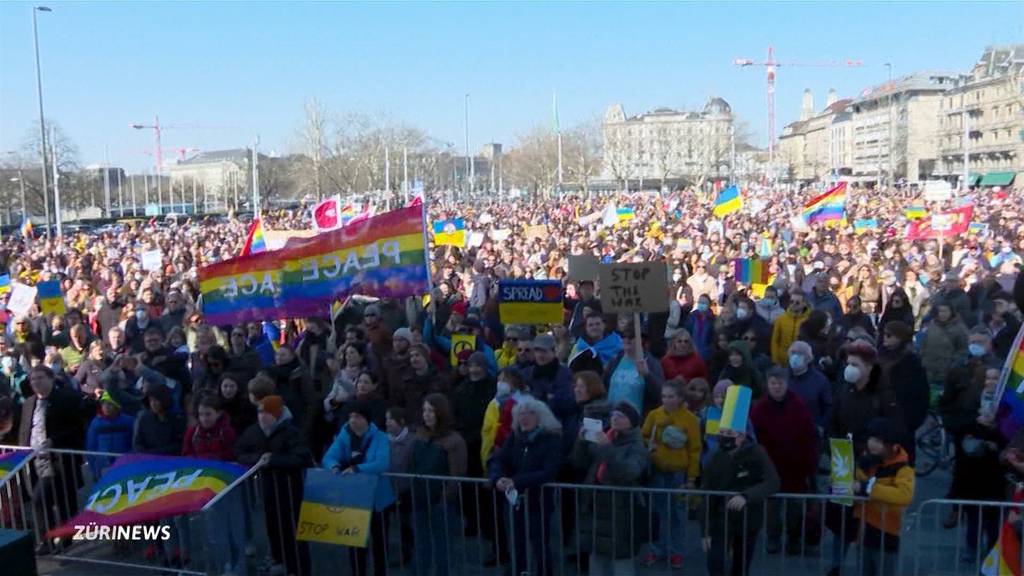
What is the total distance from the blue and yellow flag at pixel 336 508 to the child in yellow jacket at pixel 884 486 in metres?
2.88

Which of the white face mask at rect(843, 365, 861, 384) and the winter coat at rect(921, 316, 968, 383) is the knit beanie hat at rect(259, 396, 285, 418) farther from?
the winter coat at rect(921, 316, 968, 383)

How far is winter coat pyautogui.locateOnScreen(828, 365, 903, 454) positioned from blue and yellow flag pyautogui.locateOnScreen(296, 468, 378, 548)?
3164 millimetres

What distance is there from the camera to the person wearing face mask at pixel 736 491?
5336 mm

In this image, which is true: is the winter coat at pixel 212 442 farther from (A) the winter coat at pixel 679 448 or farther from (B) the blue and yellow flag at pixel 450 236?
(B) the blue and yellow flag at pixel 450 236

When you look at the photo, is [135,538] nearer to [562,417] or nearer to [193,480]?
[193,480]

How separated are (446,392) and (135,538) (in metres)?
2.33

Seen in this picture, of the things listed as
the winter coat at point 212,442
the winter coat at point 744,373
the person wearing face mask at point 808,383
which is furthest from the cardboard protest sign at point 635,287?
the winter coat at point 212,442

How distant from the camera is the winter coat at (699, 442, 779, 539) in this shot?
534 centimetres

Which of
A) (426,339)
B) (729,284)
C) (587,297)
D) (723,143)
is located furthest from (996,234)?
(723,143)

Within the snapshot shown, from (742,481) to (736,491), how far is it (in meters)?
0.07

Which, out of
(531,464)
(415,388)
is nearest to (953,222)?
(415,388)

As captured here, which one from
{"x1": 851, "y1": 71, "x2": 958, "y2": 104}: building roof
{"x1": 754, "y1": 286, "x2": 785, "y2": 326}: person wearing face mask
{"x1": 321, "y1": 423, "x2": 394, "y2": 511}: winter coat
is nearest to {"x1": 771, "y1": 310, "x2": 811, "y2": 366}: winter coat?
{"x1": 754, "y1": 286, "x2": 785, "y2": 326}: person wearing face mask

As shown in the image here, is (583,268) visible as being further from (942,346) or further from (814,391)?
(814,391)

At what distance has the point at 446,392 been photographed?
7039 millimetres
